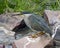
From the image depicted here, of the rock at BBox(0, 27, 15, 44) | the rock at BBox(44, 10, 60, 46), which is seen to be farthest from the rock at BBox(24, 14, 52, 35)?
the rock at BBox(0, 27, 15, 44)

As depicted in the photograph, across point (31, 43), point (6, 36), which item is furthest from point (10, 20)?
point (31, 43)

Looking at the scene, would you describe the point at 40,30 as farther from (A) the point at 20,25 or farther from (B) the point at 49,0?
(B) the point at 49,0

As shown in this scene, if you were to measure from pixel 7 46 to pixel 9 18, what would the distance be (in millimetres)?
424

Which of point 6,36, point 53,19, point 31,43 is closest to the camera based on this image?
point 31,43

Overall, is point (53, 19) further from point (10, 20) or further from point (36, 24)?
point (10, 20)

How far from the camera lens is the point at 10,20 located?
2.11m

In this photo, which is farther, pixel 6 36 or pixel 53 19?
pixel 53 19

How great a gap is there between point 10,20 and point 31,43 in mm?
442

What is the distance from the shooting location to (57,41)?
1778 millimetres

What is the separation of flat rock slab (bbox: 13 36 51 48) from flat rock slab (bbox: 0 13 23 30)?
0.86 feet

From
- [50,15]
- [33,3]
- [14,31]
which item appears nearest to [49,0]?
[33,3]

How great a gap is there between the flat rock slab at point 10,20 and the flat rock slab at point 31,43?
0.86ft

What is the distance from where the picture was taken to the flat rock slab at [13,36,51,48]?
5.64 feet

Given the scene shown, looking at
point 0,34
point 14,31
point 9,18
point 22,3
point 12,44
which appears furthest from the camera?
point 22,3
